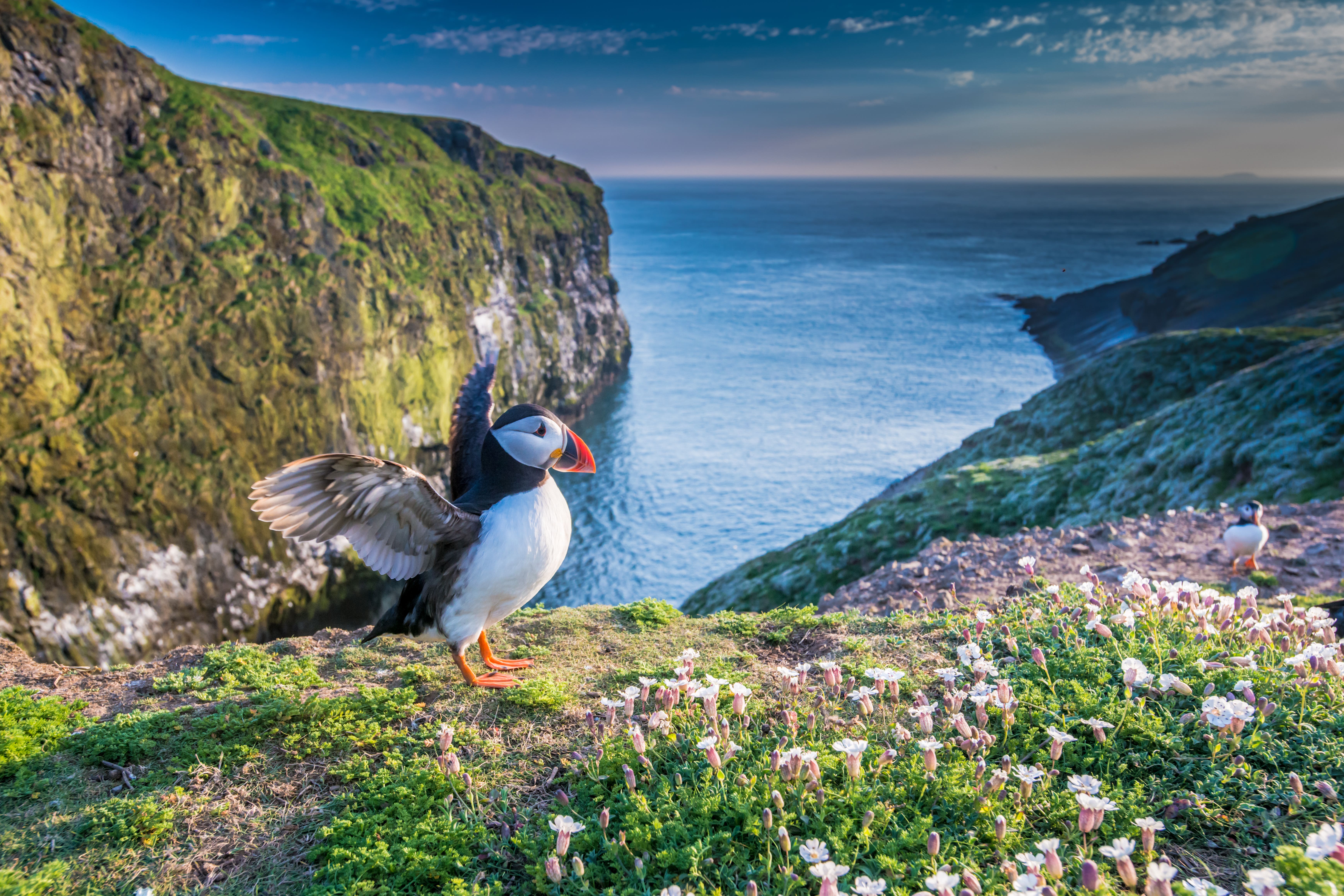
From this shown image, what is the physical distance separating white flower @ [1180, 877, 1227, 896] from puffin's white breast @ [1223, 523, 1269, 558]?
6.75m

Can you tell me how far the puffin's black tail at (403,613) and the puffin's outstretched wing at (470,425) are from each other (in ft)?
4.20

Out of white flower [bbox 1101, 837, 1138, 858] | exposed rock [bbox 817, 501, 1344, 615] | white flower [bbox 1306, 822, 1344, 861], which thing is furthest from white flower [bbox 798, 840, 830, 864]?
exposed rock [bbox 817, 501, 1344, 615]

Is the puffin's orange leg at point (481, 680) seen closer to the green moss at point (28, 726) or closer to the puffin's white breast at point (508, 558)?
the puffin's white breast at point (508, 558)

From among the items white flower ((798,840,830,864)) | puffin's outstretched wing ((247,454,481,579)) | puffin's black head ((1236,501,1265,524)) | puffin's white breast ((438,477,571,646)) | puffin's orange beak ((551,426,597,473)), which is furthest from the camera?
puffin's black head ((1236,501,1265,524))

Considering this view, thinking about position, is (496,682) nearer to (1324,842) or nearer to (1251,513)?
(1324,842)

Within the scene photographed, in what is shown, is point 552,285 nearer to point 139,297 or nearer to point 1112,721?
point 139,297

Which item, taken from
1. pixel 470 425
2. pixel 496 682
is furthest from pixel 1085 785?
pixel 470 425

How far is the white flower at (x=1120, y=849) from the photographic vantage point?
282 centimetres

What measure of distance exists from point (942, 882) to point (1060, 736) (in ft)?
4.51

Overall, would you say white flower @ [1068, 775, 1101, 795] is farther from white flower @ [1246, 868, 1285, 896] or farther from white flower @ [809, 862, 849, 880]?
white flower @ [809, 862, 849, 880]

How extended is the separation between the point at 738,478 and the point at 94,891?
50.6 m

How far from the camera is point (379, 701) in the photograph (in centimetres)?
537

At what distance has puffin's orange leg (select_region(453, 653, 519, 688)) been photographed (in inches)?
Answer: 224

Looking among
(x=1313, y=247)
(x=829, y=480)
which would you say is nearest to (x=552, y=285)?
(x=829, y=480)
